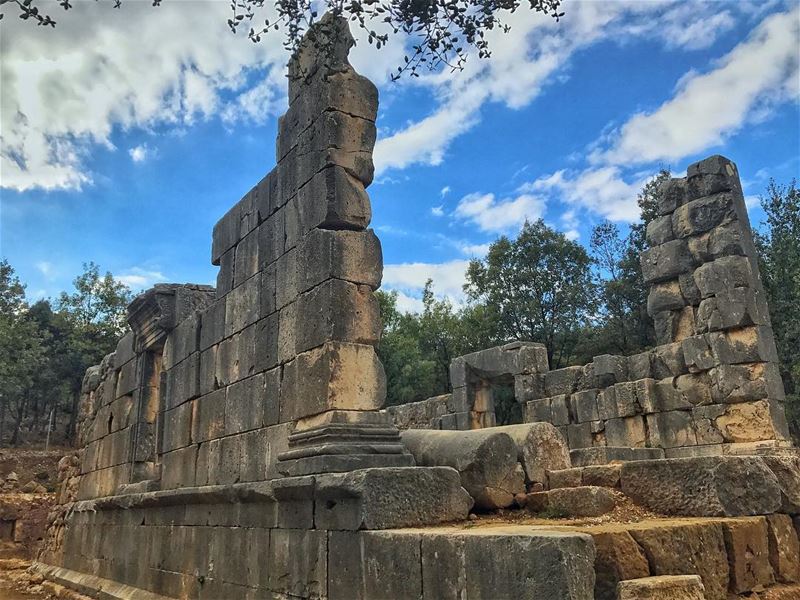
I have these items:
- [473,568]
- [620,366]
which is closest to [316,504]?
[473,568]

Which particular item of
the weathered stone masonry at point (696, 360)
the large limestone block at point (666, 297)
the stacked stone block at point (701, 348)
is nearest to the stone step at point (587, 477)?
the weathered stone masonry at point (696, 360)

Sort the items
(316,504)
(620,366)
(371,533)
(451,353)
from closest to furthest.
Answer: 1. (371,533)
2. (316,504)
3. (620,366)
4. (451,353)

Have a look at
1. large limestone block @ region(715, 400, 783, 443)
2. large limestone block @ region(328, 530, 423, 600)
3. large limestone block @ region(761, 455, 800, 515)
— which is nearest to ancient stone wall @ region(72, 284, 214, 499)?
large limestone block @ region(328, 530, 423, 600)

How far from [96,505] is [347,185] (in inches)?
298

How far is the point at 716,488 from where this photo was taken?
4.38 metres

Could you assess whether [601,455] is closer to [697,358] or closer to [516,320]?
[697,358]

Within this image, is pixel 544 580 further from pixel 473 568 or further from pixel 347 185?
pixel 347 185

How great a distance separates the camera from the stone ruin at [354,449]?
3934 mm

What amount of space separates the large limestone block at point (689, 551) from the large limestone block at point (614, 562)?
0.08 meters

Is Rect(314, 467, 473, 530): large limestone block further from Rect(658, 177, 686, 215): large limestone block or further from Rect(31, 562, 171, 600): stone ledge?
Rect(658, 177, 686, 215): large limestone block

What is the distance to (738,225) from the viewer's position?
1151 cm

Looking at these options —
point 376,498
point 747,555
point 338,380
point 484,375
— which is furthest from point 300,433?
point 484,375

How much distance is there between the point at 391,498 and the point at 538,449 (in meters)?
2.01

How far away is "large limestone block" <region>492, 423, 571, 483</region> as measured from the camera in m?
5.92
